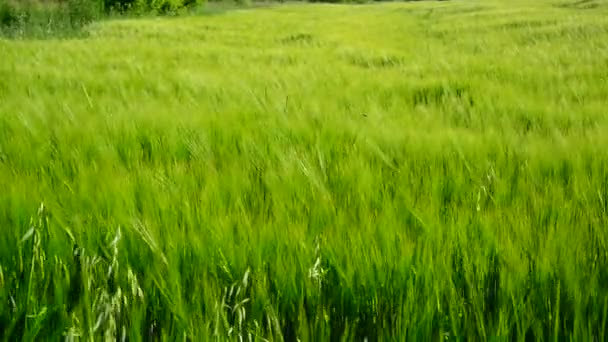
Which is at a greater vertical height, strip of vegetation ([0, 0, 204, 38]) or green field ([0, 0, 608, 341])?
strip of vegetation ([0, 0, 204, 38])

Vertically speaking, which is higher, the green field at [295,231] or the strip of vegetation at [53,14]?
the strip of vegetation at [53,14]

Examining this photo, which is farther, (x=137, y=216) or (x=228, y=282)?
(x=137, y=216)

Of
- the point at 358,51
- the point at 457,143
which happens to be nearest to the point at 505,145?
the point at 457,143

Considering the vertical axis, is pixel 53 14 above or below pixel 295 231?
above

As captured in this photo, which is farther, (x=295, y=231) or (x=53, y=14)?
(x=53, y=14)

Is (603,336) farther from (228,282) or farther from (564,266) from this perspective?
(228,282)

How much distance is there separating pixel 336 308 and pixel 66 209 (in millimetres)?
515

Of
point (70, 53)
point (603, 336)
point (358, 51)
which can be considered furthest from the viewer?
point (358, 51)

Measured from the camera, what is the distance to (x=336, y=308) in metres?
0.79

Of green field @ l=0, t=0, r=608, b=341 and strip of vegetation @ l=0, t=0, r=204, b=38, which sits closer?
green field @ l=0, t=0, r=608, b=341

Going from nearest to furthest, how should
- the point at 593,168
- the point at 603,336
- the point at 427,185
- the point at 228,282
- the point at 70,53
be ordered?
the point at 603,336 → the point at 228,282 → the point at 427,185 → the point at 593,168 → the point at 70,53

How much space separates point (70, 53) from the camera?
4.92 metres

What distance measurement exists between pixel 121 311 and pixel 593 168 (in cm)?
107

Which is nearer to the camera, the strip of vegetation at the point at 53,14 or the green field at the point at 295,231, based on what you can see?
the green field at the point at 295,231
